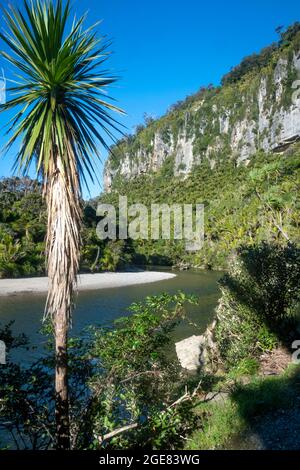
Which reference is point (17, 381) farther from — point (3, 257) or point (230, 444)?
point (3, 257)

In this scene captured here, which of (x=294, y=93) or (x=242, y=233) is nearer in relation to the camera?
(x=242, y=233)

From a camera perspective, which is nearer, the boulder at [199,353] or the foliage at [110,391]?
the foliage at [110,391]

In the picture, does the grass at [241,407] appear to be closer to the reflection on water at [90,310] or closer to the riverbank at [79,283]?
the reflection on water at [90,310]

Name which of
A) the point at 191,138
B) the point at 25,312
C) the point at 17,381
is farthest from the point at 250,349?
the point at 191,138

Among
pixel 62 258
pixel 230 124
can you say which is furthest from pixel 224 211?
pixel 230 124

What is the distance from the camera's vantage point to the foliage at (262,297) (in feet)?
35.6

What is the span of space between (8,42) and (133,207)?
107 meters

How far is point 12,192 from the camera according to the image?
6178 centimetres

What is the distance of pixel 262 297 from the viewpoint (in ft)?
36.3

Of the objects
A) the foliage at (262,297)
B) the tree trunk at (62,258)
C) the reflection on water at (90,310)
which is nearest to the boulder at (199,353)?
the foliage at (262,297)

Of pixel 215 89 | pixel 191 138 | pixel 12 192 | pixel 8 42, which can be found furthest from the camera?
pixel 215 89

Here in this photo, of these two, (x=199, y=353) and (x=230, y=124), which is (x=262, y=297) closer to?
(x=199, y=353)

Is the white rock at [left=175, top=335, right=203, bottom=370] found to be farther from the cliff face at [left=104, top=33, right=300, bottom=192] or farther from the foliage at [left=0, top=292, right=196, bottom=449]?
the cliff face at [left=104, top=33, right=300, bottom=192]

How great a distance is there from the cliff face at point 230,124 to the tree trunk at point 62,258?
91235 mm
